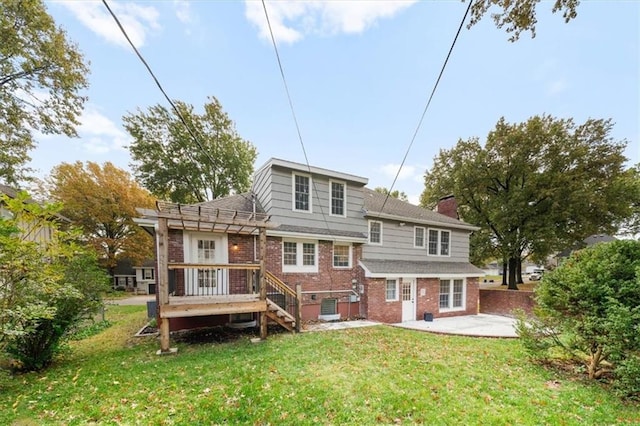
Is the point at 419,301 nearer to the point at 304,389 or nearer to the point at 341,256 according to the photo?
the point at 341,256

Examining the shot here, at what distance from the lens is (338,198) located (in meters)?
11.0

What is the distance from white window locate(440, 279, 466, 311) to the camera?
12445 millimetres

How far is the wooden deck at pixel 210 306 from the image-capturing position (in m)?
6.32

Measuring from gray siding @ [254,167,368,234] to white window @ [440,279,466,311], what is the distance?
214 inches

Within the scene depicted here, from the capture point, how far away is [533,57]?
7188 millimetres

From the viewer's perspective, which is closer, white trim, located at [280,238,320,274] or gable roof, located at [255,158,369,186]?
gable roof, located at [255,158,369,186]

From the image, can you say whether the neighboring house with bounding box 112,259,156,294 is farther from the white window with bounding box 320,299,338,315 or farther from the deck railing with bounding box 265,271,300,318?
the white window with bounding box 320,299,338,315

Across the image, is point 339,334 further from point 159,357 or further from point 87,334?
point 87,334

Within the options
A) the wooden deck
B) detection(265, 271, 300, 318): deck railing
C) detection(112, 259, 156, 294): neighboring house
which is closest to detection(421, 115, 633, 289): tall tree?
detection(265, 271, 300, 318): deck railing

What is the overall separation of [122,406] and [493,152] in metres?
23.8

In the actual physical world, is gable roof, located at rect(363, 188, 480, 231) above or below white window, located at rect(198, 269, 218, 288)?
above

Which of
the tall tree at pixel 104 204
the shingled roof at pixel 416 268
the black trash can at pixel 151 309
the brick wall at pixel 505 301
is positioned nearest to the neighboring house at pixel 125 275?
the tall tree at pixel 104 204

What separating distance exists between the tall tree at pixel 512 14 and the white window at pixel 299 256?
816 cm

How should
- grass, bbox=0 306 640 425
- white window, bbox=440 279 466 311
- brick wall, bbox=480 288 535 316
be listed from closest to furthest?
grass, bbox=0 306 640 425 → white window, bbox=440 279 466 311 → brick wall, bbox=480 288 535 316
